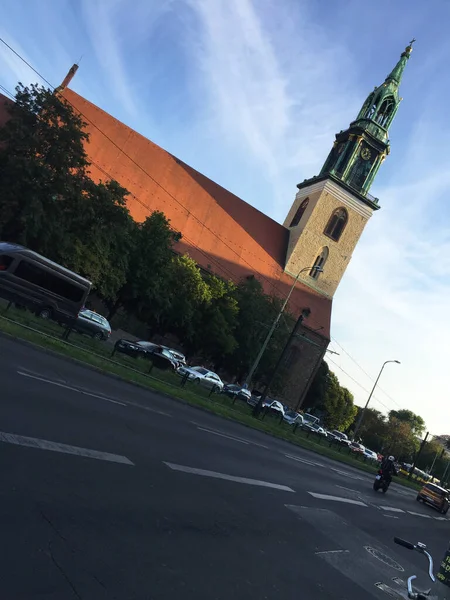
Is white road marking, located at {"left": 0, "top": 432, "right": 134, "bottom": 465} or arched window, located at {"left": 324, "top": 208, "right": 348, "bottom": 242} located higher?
arched window, located at {"left": 324, "top": 208, "right": 348, "bottom": 242}

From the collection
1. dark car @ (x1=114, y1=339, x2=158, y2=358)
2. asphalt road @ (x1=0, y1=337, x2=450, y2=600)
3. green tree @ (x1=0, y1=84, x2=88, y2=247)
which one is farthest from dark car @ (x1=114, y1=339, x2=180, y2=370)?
asphalt road @ (x1=0, y1=337, x2=450, y2=600)

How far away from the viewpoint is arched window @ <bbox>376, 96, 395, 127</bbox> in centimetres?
6325

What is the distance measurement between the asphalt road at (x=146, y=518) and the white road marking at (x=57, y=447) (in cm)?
3

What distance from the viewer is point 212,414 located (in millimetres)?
21156

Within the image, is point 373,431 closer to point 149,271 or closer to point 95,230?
point 149,271

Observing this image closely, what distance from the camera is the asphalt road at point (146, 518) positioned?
3955mm

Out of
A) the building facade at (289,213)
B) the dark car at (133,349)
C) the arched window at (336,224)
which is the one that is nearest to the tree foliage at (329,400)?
the building facade at (289,213)

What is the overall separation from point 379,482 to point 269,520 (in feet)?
55.0

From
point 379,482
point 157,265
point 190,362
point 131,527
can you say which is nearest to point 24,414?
point 131,527

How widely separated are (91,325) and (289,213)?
47.5 meters

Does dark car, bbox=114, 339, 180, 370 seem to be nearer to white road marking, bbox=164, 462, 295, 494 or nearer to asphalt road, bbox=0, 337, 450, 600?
asphalt road, bbox=0, 337, 450, 600

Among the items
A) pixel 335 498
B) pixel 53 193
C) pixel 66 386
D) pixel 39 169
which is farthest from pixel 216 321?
pixel 66 386

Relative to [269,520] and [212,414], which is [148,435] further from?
[212,414]

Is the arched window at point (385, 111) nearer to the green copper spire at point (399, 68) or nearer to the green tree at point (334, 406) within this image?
the green copper spire at point (399, 68)
